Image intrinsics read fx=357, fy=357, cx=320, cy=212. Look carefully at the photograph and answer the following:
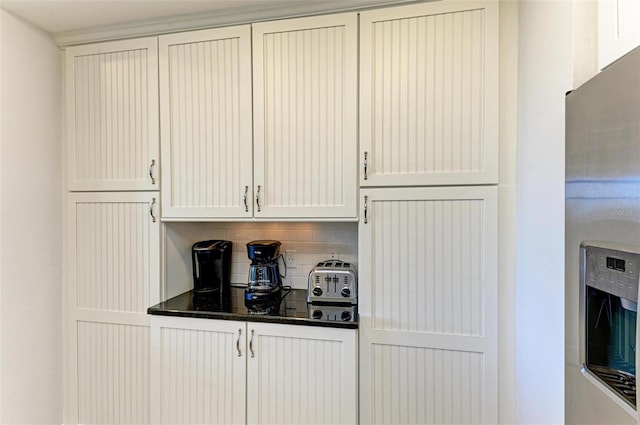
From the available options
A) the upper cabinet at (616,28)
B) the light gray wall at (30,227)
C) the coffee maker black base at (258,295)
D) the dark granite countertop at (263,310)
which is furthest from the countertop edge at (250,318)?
the upper cabinet at (616,28)

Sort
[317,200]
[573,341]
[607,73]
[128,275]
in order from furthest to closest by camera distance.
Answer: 1. [128,275]
2. [317,200]
3. [573,341]
4. [607,73]

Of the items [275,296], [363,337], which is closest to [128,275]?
[275,296]

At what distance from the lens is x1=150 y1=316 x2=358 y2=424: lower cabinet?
167cm

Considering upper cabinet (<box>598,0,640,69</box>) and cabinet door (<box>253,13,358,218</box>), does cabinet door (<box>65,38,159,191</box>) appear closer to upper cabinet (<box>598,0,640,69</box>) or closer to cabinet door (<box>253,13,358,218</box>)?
cabinet door (<box>253,13,358,218</box>)

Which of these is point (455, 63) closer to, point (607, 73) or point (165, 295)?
point (607, 73)

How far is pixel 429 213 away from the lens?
164 centimetres

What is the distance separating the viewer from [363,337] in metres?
1.69

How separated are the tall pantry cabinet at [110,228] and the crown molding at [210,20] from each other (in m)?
0.05

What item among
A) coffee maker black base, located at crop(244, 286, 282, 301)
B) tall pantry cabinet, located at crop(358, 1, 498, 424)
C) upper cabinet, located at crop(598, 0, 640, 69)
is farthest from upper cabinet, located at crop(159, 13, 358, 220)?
upper cabinet, located at crop(598, 0, 640, 69)

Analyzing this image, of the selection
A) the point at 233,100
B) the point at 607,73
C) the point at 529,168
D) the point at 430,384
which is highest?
the point at 233,100

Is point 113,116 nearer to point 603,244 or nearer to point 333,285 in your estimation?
point 333,285

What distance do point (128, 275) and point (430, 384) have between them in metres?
1.69

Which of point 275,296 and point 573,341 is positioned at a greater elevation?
point 573,341

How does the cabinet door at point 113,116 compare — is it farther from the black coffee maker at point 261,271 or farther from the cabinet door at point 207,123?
the black coffee maker at point 261,271
